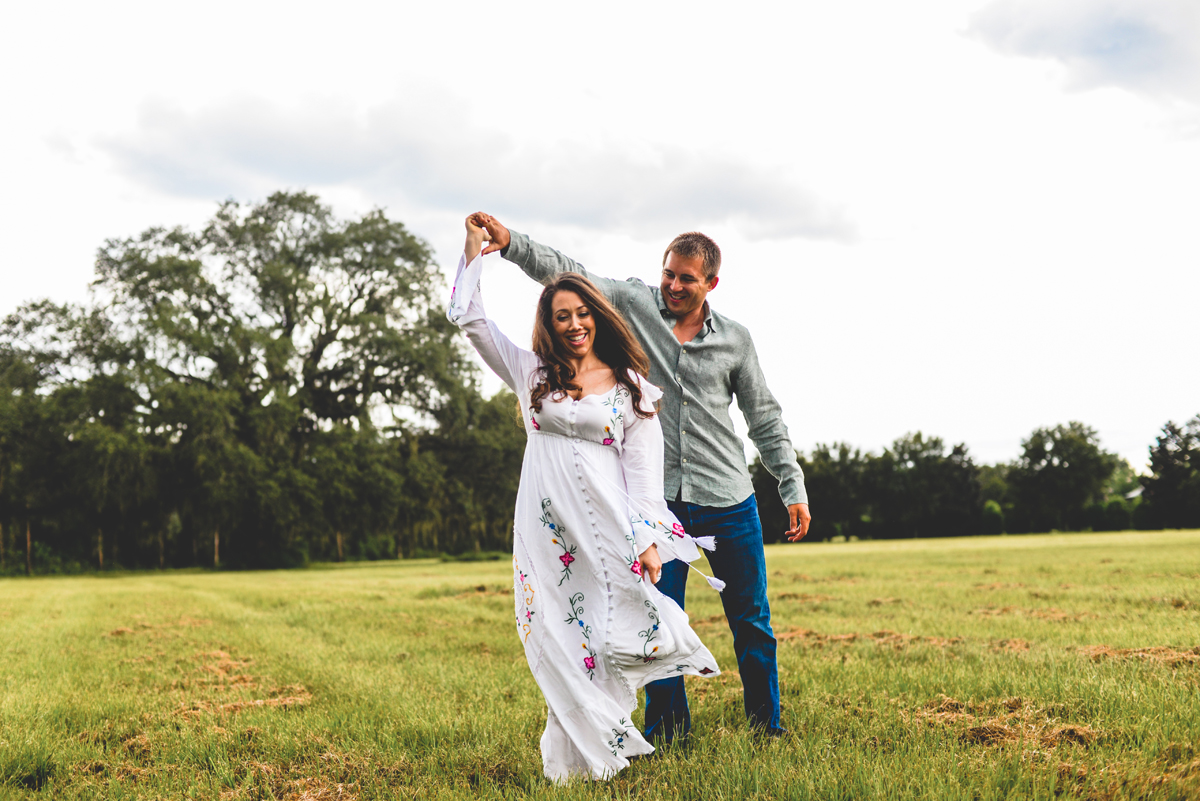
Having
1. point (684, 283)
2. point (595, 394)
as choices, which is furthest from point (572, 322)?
point (684, 283)

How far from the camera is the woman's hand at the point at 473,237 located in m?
3.24

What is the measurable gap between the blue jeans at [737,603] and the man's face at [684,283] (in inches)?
34.5

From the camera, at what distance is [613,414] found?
125 inches

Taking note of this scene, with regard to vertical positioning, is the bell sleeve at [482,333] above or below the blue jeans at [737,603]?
above

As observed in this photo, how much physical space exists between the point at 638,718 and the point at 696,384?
1749 mm

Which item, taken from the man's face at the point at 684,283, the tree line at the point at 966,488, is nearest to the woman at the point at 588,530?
the man's face at the point at 684,283

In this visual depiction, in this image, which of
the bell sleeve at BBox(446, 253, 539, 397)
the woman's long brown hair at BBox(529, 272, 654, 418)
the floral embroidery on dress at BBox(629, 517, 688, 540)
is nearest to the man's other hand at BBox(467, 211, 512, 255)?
the bell sleeve at BBox(446, 253, 539, 397)

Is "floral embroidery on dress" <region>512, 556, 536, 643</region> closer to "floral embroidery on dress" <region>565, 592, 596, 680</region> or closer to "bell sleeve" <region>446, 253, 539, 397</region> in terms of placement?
"floral embroidery on dress" <region>565, 592, 596, 680</region>

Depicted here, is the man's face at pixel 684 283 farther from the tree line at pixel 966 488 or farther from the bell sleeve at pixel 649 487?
the tree line at pixel 966 488

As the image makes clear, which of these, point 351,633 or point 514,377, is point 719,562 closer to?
point 514,377

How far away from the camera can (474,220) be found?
3285 mm

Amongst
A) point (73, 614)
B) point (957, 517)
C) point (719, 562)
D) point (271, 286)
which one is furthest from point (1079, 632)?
point (957, 517)

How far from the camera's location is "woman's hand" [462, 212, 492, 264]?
3242 mm

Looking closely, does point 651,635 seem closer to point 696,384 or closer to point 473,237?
point 696,384
